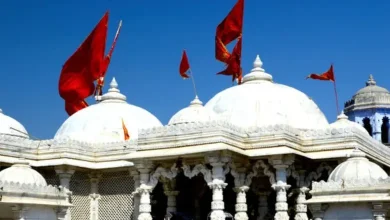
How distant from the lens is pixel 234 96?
22.9 metres

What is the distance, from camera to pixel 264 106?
22094 millimetres

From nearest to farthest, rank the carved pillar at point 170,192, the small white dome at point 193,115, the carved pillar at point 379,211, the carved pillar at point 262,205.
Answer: the carved pillar at point 379,211, the small white dome at point 193,115, the carved pillar at point 262,205, the carved pillar at point 170,192

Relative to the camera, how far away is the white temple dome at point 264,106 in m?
21.8

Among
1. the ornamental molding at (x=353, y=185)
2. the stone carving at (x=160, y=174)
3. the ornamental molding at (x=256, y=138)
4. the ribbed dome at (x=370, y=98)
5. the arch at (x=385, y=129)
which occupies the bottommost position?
the ornamental molding at (x=353, y=185)

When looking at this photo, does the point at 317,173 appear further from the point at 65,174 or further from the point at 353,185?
the point at 65,174

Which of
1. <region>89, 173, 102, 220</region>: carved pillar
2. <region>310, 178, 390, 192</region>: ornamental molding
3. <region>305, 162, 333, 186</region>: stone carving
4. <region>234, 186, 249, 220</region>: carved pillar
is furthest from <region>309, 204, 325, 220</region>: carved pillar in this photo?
<region>89, 173, 102, 220</region>: carved pillar

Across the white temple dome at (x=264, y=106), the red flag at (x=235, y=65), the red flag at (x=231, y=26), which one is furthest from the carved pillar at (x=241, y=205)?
the red flag at (x=231, y=26)

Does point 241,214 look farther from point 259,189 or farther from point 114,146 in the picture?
point 114,146

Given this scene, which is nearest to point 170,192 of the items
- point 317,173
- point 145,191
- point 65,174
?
point 145,191

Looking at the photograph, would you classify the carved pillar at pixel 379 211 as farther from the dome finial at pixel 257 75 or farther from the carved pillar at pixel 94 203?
the carved pillar at pixel 94 203

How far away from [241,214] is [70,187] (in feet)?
21.9

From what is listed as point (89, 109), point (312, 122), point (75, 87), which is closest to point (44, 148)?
point (89, 109)

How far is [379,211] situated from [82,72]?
1681 cm

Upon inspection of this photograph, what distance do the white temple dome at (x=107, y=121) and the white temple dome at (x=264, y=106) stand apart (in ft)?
11.4
